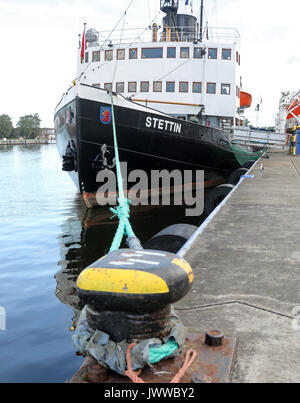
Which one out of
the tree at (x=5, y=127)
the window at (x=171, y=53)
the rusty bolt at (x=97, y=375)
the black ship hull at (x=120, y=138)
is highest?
the tree at (x=5, y=127)

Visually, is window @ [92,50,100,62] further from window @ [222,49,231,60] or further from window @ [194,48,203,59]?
window @ [222,49,231,60]

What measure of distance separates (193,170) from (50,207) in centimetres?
596

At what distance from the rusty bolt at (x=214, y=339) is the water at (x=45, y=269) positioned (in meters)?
2.26

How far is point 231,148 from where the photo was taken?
1645 cm

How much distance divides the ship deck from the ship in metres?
6.12

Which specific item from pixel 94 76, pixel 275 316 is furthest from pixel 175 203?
pixel 275 316

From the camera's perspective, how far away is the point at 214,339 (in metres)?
2.33

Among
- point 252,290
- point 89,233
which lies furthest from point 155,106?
point 252,290

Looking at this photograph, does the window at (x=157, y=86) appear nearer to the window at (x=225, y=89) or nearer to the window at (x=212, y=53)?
the window at (x=212, y=53)

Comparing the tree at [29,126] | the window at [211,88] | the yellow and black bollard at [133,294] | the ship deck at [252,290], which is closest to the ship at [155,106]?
the window at [211,88]

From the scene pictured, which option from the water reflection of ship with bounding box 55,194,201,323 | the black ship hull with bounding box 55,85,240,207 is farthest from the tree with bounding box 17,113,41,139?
the black ship hull with bounding box 55,85,240,207

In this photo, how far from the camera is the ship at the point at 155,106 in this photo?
437 inches

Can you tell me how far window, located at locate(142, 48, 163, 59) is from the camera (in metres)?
16.4

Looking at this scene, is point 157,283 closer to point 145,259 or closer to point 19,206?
point 145,259
